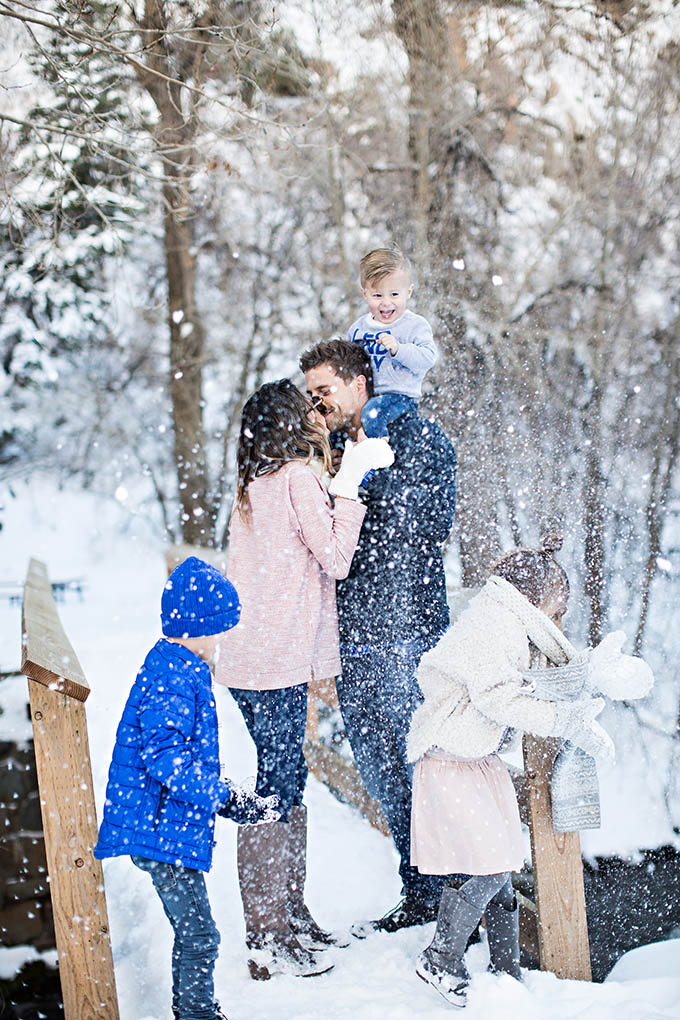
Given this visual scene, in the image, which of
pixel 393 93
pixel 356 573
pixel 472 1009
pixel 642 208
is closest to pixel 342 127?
pixel 393 93

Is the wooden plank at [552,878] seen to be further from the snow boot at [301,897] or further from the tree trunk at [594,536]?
the tree trunk at [594,536]

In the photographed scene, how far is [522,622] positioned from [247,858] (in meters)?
1.09

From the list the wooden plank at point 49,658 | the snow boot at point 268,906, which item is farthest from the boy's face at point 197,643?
the snow boot at point 268,906

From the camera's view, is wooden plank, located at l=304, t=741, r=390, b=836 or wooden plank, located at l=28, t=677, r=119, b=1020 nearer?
wooden plank, located at l=28, t=677, r=119, b=1020

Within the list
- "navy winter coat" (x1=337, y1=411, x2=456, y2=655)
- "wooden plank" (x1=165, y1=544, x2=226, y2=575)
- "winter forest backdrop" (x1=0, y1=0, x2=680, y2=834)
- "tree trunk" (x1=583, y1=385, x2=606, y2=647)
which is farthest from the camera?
"tree trunk" (x1=583, y1=385, x2=606, y2=647)

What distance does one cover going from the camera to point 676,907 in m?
4.34

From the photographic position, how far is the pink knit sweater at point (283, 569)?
8.05 ft

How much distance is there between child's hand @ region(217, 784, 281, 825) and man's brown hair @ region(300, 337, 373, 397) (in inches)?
51.9

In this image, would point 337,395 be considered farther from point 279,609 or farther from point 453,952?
point 453,952

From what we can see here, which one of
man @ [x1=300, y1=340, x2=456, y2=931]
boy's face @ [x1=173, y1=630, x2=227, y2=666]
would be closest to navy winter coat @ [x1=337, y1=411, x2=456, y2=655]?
man @ [x1=300, y1=340, x2=456, y2=931]

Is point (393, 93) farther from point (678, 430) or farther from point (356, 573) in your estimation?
point (356, 573)

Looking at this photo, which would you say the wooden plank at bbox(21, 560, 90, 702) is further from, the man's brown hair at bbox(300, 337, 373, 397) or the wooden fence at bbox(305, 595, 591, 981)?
the wooden fence at bbox(305, 595, 591, 981)

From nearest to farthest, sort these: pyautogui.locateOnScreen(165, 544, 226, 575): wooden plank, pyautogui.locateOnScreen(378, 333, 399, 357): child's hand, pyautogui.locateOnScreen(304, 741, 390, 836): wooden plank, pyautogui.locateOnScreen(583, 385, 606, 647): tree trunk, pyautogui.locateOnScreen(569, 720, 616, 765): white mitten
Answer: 1. pyautogui.locateOnScreen(569, 720, 616, 765): white mitten
2. pyautogui.locateOnScreen(378, 333, 399, 357): child's hand
3. pyautogui.locateOnScreen(304, 741, 390, 836): wooden plank
4. pyautogui.locateOnScreen(165, 544, 226, 575): wooden plank
5. pyautogui.locateOnScreen(583, 385, 606, 647): tree trunk

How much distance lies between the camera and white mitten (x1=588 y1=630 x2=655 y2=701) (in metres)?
2.21
